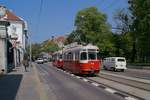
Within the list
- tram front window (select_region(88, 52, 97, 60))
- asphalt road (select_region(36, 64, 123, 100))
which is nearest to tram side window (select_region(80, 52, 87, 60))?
tram front window (select_region(88, 52, 97, 60))

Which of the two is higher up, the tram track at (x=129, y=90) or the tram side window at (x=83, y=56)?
the tram side window at (x=83, y=56)

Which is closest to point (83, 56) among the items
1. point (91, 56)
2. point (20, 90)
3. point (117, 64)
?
point (91, 56)

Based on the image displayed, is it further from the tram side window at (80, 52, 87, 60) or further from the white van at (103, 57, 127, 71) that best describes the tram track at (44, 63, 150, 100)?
the white van at (103, 57, 127, 71)

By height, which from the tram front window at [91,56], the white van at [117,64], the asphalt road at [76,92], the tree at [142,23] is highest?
the tree at [142,23]

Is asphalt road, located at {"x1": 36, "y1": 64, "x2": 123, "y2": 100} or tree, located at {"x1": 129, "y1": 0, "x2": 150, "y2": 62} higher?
tree, located at {"x1": 129, "y1": 0, "x2": 150, "y2": 62}

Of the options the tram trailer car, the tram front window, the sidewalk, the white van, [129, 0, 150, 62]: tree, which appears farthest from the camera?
[129, 0, 150, 62]: tree

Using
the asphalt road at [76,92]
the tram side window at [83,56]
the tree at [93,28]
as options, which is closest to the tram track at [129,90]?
the asphalt road at [76,92]

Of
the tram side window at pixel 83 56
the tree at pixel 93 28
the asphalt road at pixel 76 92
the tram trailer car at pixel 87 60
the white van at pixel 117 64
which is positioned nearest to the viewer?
the asphalt road at pixel 76 92

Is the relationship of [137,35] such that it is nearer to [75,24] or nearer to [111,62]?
[111,62]

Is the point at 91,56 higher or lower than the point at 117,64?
higher

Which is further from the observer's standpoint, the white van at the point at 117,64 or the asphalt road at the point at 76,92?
the white van at the point at 117,64

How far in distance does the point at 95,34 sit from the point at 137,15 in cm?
3948

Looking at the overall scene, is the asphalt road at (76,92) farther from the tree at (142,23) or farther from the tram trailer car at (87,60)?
the tree at (142,23)

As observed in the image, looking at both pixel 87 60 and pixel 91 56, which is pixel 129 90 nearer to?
pixel 87 60
